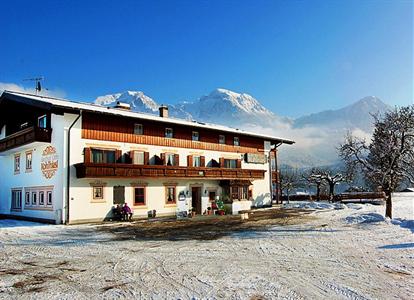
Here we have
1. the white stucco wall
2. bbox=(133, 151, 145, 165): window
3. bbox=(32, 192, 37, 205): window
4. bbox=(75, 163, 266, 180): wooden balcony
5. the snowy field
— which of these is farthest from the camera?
bbox=(133, 151, 145, 165): window

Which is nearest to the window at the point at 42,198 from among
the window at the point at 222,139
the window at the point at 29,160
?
the window at the point at 29,160

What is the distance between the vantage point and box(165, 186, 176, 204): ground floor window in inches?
1078

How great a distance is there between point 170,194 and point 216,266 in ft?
58.8

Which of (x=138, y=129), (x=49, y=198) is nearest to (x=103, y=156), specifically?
(x=138, y=129)

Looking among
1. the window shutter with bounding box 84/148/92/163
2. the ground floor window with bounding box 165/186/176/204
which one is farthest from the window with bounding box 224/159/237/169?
the window shutter with bounding box 84/148/92/163

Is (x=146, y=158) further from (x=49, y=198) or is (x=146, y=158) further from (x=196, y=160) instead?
(x=49, y=198)

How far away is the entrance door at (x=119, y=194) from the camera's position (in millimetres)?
24172

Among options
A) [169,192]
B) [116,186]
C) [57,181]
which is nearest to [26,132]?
[57,181]

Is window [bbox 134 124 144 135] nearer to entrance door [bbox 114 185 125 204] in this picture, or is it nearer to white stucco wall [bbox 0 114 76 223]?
entrance door [bbox 114 185 125 204]

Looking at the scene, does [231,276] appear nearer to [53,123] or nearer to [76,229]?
[76,229]

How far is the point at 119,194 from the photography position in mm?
24359

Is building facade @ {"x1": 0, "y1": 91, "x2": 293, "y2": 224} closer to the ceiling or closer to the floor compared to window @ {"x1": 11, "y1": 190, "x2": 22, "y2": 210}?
closer to the ceiling

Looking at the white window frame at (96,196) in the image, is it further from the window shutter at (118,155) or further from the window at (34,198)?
the window at (34,198)

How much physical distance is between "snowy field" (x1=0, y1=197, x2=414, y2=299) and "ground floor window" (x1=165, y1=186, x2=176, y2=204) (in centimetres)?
1062
